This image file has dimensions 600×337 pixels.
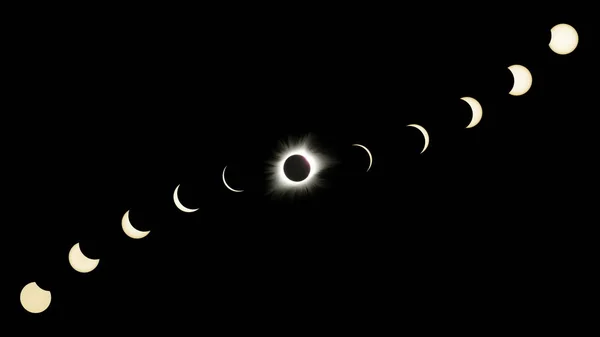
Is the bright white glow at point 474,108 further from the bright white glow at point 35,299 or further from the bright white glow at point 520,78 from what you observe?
the bright white glow at point 35,299

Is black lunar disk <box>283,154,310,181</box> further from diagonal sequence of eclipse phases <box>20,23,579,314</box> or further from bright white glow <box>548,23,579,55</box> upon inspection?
bright white glow <box>548,23,579,55</box>

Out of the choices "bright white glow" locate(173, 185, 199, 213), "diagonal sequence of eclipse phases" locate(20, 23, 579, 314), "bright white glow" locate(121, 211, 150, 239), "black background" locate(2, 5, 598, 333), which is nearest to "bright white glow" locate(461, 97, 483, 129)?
"black background" locate(2, 5, 598, 333)

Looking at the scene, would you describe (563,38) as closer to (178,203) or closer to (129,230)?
(178,203)

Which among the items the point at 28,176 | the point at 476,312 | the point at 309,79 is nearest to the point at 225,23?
the point at 309,79

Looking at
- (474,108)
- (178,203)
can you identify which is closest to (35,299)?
(178,203)

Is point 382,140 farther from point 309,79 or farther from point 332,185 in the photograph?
point 309,79
